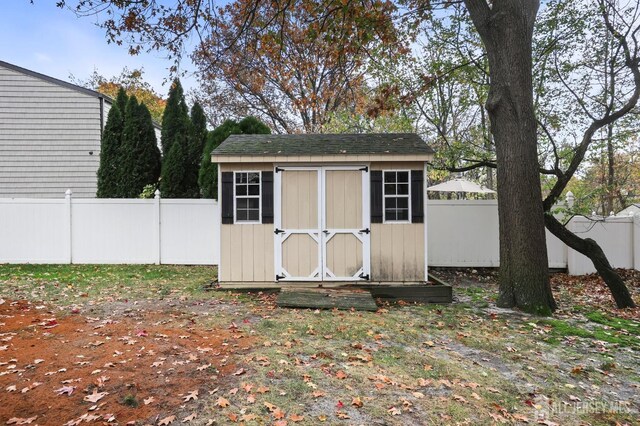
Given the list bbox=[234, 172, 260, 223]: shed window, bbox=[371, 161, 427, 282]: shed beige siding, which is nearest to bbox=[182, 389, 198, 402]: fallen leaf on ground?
bbox=[234, 172, 260, 223]: shed window

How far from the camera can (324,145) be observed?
7.01 m

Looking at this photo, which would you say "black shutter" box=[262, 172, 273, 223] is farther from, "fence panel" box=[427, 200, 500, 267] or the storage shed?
"fence panel" box=[427, 200, 500, 267]

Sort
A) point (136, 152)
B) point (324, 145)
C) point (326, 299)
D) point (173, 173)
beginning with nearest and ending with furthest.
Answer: point (326, 299), point (324, 145), point (173, 173), point (136, 152)

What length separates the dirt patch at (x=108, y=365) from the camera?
9.12 ft

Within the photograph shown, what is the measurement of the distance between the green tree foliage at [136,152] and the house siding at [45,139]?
185 cm

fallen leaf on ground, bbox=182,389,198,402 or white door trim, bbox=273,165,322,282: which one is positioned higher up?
white door trim, bbox=273,165,322,282

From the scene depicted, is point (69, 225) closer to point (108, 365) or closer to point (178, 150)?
point (178, 150)

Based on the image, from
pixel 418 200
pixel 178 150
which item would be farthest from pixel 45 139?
pixel 418 200

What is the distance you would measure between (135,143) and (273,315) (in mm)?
7395

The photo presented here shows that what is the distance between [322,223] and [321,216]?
127mm

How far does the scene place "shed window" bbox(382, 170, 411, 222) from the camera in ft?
22.0

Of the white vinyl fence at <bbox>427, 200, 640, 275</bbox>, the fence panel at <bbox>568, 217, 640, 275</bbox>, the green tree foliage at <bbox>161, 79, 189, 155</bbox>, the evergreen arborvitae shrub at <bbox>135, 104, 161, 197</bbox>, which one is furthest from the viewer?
the green tree foliage at <bbox>161, 79, 189, 155</bbox>

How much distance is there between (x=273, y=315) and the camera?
5.36 meters

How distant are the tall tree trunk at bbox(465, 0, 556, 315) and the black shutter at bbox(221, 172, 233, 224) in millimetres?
4550
